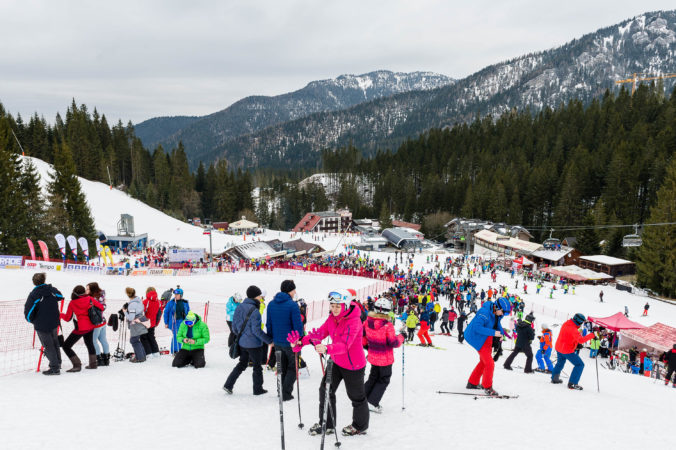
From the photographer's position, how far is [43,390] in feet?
19.6

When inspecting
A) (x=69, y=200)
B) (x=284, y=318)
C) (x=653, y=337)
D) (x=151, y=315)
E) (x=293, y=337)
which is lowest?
(x=653, y=337)

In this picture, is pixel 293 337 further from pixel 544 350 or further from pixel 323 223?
pixel 323 223

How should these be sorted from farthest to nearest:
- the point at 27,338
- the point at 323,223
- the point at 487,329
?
the point at 323,223, the point at 27,338, the point at 487,329

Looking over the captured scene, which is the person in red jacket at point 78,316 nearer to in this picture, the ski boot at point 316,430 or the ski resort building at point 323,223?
the ski boot at point 316,430

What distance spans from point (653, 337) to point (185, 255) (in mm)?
30185

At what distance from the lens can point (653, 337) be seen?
15.5m

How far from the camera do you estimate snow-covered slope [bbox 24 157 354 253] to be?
4700cm

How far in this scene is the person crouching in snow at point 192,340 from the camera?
725 centimetres

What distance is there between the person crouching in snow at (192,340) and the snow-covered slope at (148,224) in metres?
35.9

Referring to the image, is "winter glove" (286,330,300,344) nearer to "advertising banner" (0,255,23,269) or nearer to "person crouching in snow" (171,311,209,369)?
"person crouching in snow" (171,311,209,369)

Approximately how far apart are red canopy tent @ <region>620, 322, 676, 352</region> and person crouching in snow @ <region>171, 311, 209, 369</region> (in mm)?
16908

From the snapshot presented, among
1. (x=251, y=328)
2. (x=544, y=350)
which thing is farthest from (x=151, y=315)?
(x=544, y=350)

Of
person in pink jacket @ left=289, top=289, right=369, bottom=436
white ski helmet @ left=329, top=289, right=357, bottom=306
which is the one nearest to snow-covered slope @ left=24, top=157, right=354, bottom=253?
person in pink jacket @ left=289, top=289, right=369, bottom=436

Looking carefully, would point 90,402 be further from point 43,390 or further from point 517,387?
point 517,387
